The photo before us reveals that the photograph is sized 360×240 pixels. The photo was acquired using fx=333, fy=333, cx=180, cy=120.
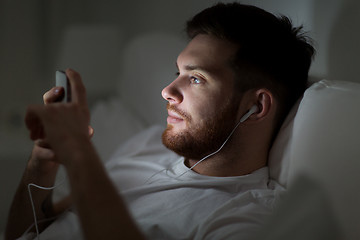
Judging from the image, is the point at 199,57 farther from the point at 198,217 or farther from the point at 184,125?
the point at 198,217

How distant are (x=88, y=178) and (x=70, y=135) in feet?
0.28

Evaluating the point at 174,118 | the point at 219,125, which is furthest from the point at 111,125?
the point at 219,125

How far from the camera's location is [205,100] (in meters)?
0.92

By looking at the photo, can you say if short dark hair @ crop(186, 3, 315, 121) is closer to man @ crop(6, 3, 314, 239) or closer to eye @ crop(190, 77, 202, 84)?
man @ crop(6, 3, 314, 239)

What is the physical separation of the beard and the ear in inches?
2.6

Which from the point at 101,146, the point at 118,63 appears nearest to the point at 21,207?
the point at 101,146

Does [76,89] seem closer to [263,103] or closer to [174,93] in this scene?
[174,93]

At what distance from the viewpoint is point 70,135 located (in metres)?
0.59

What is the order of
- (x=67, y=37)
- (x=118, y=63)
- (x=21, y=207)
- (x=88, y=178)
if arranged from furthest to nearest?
(x=118, y=63) → (x=67, y=37) → (x=21, y=207) → (x=88, y=178)

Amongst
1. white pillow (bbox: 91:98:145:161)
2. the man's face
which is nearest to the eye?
the man's face

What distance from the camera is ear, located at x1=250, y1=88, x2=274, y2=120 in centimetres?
93

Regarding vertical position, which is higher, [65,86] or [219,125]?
[65,86]

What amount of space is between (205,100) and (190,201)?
27 centimetres

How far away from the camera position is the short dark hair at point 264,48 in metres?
0.93
